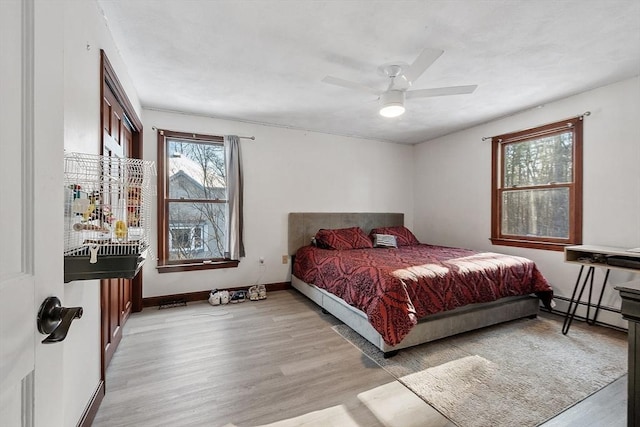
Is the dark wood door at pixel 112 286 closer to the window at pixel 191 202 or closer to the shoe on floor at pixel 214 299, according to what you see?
the window at pixel 191 202

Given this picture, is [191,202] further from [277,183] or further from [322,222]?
[322,222]

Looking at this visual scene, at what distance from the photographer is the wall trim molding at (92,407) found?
A: 1526 millimetres

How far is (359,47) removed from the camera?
2.23 m

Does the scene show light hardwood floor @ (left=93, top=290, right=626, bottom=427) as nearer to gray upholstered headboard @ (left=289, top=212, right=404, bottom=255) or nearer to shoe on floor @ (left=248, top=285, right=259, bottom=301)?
shoe on floor @ (left=248, top=285, right=259, bottom=301)

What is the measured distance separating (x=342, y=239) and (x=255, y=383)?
2.42m

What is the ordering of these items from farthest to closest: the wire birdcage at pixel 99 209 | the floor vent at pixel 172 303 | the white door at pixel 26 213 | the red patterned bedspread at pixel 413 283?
1. the floor vent at pixel 172 303
2. the red patterned bedspread at pixel 413 283
3. the wire birdcage at pixel 99 209
4. the white door at pixel 26 213

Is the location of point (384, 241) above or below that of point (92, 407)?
above

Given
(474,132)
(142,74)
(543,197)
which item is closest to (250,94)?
(142,74)

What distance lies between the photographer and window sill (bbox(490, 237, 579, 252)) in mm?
3320

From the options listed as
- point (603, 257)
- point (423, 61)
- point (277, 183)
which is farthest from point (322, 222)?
point (603, 257)

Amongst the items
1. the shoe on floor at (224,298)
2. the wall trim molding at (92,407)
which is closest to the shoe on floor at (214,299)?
the shoe on floor at (224,298)

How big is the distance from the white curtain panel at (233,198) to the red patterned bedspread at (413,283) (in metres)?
1.13

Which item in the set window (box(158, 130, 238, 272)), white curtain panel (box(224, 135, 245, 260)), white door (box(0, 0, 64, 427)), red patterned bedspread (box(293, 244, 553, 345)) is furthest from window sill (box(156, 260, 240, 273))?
white door (box(0, 0, 64, 427))

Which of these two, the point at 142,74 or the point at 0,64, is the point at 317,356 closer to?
the point at 0,64
